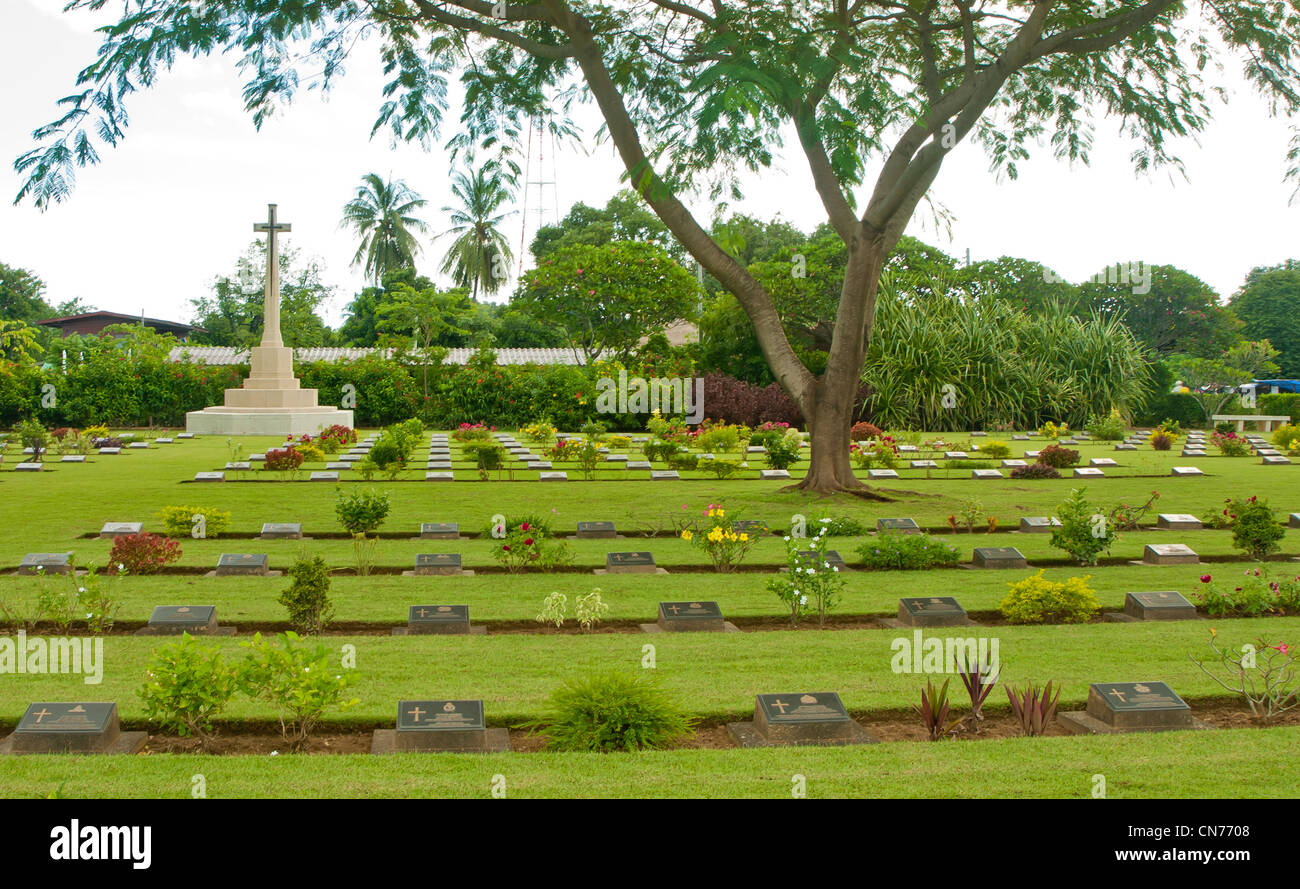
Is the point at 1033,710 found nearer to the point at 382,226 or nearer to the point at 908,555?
the point at 908,555

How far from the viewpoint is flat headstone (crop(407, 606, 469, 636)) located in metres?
7.03

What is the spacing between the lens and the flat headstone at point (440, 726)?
461 centimetres

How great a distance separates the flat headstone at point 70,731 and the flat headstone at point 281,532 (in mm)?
6565

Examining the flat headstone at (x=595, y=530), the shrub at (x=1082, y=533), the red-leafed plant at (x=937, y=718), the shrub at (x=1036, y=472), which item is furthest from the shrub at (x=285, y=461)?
the red-leafed plant at (x=937, y=718)

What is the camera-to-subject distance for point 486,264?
49.7 meters

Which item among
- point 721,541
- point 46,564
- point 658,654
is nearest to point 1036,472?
point 721,541

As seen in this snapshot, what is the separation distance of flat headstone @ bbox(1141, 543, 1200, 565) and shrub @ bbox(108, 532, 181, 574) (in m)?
9.43

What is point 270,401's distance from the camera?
30156 millimetres

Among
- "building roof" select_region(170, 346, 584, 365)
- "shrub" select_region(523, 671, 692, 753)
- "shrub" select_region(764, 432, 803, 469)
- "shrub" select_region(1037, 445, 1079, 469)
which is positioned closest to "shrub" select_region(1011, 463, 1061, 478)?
"shrub" select_region(1037, 445, 1079, 469)

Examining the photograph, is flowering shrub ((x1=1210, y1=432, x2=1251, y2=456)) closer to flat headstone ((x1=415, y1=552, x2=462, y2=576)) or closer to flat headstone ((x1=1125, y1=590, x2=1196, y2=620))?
flat headstone ((x1=1125, y1=590, x2=1196, y2=620))

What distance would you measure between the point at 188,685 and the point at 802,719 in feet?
9.24

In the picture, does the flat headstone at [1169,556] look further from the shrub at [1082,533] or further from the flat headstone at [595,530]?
the flat headstone at [595,530]

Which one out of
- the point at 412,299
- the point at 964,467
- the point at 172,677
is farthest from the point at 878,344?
the point at 172,677

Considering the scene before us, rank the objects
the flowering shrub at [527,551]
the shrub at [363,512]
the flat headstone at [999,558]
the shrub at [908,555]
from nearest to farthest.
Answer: the flowering shrub at [527,551], the shrub at [908,555], the flat headstone at [999,558], the shrub at [363,512]
